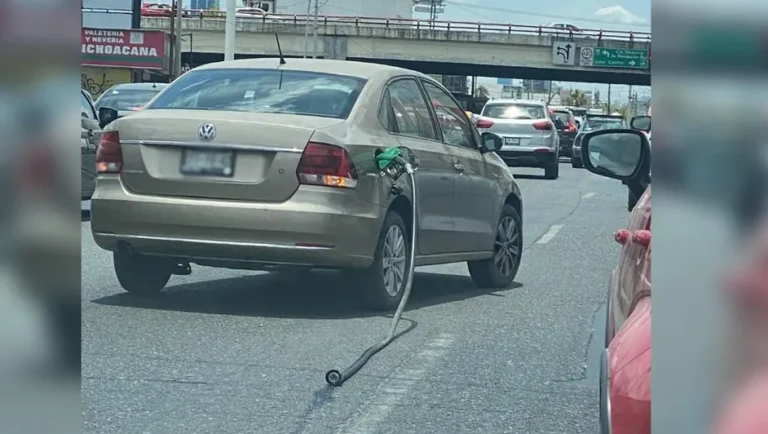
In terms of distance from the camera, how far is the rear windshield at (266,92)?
7.07 m

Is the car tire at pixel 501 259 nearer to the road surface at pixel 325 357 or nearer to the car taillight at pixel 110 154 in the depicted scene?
the road surface at pixel 325 357

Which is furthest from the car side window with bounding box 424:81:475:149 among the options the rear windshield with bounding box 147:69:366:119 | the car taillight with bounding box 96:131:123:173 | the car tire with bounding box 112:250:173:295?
the car taillight with bounding box 96:131:123:173

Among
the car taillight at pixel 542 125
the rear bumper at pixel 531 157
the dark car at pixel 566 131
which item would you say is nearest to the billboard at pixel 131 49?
the dark car at pixel 566 131

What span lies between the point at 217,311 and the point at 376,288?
100cm

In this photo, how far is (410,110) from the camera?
7.82m

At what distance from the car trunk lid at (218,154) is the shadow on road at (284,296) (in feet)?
2.87

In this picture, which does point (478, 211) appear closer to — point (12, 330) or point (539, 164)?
point (12, 330)

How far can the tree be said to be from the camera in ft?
267

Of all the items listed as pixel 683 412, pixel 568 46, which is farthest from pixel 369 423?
pixel 568 46

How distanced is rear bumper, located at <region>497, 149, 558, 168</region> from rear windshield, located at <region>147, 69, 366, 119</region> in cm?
1683

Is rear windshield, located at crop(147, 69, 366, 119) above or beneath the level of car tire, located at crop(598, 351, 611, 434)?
above

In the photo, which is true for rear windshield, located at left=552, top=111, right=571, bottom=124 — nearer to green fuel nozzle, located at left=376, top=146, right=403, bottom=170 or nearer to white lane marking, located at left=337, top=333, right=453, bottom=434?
green fuel nozzle, located at left=376, top=146, right=403, bottom=170

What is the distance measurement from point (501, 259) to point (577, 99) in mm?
75921

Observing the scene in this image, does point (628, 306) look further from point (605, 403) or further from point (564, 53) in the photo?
point (564, 53)
